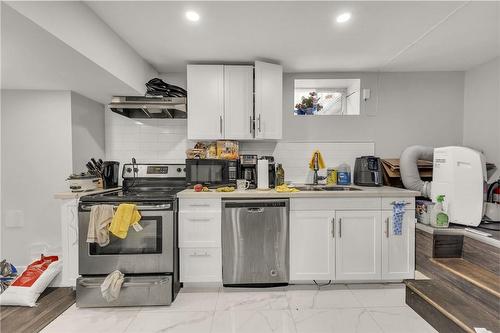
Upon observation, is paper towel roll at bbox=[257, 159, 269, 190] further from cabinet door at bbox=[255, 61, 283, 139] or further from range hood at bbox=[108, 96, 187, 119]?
range hood at bbox=[108, 96, 187, 119]

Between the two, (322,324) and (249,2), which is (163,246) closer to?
(322,324)

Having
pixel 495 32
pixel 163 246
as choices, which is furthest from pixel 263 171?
pixel 495 32

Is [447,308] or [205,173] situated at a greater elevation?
[205,173]

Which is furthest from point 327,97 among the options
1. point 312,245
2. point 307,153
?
point 312,245

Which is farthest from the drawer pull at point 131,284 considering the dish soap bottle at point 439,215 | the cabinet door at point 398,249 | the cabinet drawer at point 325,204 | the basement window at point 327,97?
the dish soap bottle at point 439,215

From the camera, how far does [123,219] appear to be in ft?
6.20

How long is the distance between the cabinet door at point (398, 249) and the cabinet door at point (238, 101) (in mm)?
1604

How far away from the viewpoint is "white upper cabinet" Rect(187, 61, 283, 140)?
2.50m

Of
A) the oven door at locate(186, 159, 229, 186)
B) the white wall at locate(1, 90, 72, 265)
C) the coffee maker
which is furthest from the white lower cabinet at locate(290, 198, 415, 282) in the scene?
the white wall at locate(1, 90, 72, 265)

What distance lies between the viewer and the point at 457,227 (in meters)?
2.16

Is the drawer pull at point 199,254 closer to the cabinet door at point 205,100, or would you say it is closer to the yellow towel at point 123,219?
the yellow towel at point 123,219

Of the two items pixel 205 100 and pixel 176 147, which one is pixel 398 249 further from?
pixel 176 147

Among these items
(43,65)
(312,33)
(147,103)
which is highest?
(312,33)

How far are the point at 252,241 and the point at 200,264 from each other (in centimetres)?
51
